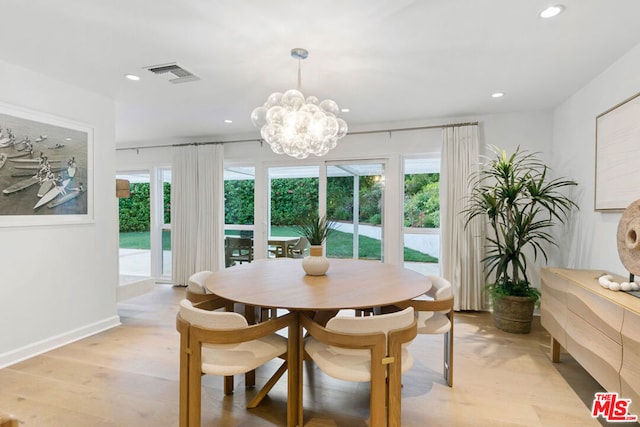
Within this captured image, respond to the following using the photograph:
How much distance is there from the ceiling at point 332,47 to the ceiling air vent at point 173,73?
0.24ft

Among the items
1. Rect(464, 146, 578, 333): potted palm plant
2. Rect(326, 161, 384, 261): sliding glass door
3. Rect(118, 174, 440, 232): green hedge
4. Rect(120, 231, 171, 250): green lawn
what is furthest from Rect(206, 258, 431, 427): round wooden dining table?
Rect(120, 231, 171, 250): green lawn

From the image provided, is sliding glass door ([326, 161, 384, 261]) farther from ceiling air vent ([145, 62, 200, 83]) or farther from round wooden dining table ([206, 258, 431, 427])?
ceiling air vent ([145, 62, 200, 83])

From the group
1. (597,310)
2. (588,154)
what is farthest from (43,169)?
(588,154)

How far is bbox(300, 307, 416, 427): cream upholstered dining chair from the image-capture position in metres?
1.55

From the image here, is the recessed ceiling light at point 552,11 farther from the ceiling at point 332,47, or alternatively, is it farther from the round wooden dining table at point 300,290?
the round wooden dining table at point 300,290

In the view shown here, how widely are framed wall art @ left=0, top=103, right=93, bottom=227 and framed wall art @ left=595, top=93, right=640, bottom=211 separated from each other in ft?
15.6

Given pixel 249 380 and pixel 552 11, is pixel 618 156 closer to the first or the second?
pixel 552 11

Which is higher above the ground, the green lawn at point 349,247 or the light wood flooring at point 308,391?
the green lawn at point 349,247

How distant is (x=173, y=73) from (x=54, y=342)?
2716mm

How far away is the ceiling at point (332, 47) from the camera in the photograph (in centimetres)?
190

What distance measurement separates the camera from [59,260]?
305cm

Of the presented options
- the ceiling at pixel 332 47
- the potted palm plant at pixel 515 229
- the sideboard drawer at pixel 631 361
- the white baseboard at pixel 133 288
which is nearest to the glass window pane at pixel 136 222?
the white baseboard at pixel 133 288

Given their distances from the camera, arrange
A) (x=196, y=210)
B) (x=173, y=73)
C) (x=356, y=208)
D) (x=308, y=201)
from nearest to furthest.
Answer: (x=173, y=73), (x=356, y=208), (x=308, y=201), (x=196, y=210)

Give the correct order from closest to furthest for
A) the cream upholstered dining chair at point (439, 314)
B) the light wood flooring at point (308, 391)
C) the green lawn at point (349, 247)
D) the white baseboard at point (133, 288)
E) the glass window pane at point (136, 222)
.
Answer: the light wood flooring at point (308, 391)
the cream upholstered dining chair at point (439, 314)
the white baseboard at point (133, 288)
the green lawn at point (349, 247)
the glass window pane at point (136, 222)
